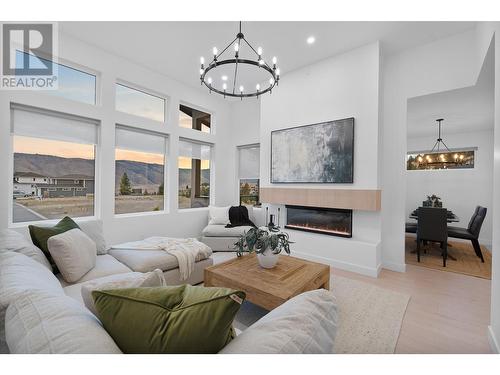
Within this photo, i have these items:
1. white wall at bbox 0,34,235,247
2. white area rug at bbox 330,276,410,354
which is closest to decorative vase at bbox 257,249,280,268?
white area rug at bbox 330,276,410,354

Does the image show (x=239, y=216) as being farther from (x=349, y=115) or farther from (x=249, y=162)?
(x=349, y=115)

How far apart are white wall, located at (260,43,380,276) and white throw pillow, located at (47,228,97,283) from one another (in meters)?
3.00

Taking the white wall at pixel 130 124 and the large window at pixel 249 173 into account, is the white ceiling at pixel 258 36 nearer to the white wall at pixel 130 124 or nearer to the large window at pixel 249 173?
the white wall at pixel 130 124

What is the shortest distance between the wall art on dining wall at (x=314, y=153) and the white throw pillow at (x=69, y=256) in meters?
3.13

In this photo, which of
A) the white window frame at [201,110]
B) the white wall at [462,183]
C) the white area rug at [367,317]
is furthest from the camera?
the white wall at [462,183]

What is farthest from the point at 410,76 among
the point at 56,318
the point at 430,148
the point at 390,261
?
the point at 56,318

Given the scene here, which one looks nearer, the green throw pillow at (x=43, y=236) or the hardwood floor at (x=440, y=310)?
the hardwood floor at (x=440, y=310)

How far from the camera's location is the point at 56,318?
2.39ft

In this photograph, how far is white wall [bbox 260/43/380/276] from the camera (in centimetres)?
321

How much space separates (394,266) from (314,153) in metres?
2.10

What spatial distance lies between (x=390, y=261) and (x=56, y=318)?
153 inches

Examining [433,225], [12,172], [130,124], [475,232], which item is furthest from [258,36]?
[475,232]

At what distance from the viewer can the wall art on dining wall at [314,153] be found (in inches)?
136

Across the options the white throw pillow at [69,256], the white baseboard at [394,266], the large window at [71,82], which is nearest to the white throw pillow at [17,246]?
the white throw pillow at [69,256]
